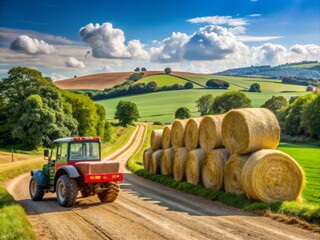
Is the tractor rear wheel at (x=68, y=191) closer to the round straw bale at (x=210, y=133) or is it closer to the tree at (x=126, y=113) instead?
the round straw bale at (x=210, y=133)

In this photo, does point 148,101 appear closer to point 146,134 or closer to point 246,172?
point 146,134

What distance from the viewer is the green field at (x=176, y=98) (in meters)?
120

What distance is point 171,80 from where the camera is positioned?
147 metres

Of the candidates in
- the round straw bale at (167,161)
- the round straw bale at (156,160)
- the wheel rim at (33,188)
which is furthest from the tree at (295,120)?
the wheel rim at (33,188)

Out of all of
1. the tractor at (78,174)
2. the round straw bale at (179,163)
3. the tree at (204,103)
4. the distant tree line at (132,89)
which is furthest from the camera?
the distant tree line at (132,89)

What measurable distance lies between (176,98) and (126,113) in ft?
82.5

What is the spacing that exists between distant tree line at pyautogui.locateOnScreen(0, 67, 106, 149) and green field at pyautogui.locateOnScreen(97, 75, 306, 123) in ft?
174

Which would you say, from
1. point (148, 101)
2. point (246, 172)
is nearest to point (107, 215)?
point (246, 172)

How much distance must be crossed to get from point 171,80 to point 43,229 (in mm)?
136447

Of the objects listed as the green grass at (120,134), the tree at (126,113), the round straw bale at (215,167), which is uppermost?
the round straw bale at (215,167)

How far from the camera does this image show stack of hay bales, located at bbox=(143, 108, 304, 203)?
14.5 metres

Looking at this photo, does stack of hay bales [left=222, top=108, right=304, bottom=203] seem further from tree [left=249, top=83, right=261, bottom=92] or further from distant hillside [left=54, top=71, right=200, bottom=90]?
tree [left=249, top=83, right=261, bottom=92]

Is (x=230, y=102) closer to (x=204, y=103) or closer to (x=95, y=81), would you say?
(x=204, y=103)

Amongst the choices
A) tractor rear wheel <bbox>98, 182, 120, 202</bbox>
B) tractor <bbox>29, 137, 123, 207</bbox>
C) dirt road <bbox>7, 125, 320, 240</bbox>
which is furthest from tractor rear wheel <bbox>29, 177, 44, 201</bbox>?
tractor rear wheel <bbox>98, 182, 120, 202</bbox>
